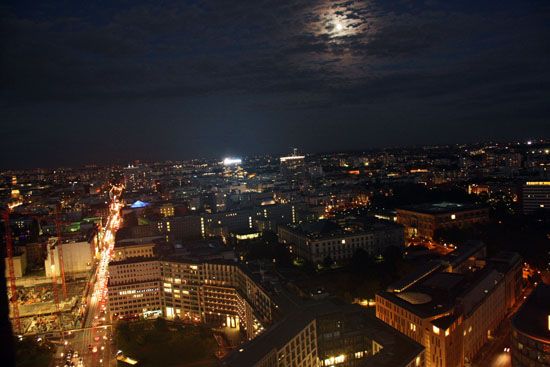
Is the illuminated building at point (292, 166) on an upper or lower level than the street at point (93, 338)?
upper

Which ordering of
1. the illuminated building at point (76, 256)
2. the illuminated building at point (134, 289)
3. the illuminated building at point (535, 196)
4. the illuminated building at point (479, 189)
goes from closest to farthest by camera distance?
the illuminated building at point (134, 289) < the illuminated building at point (76, 256) < the illuminated building at point (535, 196) < the illuminated building at point (479, 189)

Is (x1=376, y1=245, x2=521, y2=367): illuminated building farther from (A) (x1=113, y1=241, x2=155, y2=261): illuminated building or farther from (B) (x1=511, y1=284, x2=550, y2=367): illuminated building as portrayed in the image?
(A) (x1=113, y1=241, x2=155, y2=261): illuminated building

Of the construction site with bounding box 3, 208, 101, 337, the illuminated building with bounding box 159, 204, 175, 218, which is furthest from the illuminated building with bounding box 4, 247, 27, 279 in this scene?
the illuminated building with bounding box 159, 204, 175, 218

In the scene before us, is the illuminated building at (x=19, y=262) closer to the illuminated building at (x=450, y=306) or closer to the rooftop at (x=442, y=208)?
the illuminated building at (x=450, y=306)

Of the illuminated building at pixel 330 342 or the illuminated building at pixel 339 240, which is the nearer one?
the illuminated building at pixel 330 342

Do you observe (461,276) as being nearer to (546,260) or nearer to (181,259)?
(546,260)

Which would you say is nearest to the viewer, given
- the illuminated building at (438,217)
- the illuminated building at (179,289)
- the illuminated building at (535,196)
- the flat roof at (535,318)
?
the flat roof at (535,318)

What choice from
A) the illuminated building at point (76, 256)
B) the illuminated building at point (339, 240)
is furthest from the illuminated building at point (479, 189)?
the illuminated building at point (76, 256)

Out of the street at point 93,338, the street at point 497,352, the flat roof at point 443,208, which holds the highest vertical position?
the flat roof at point 443,208
